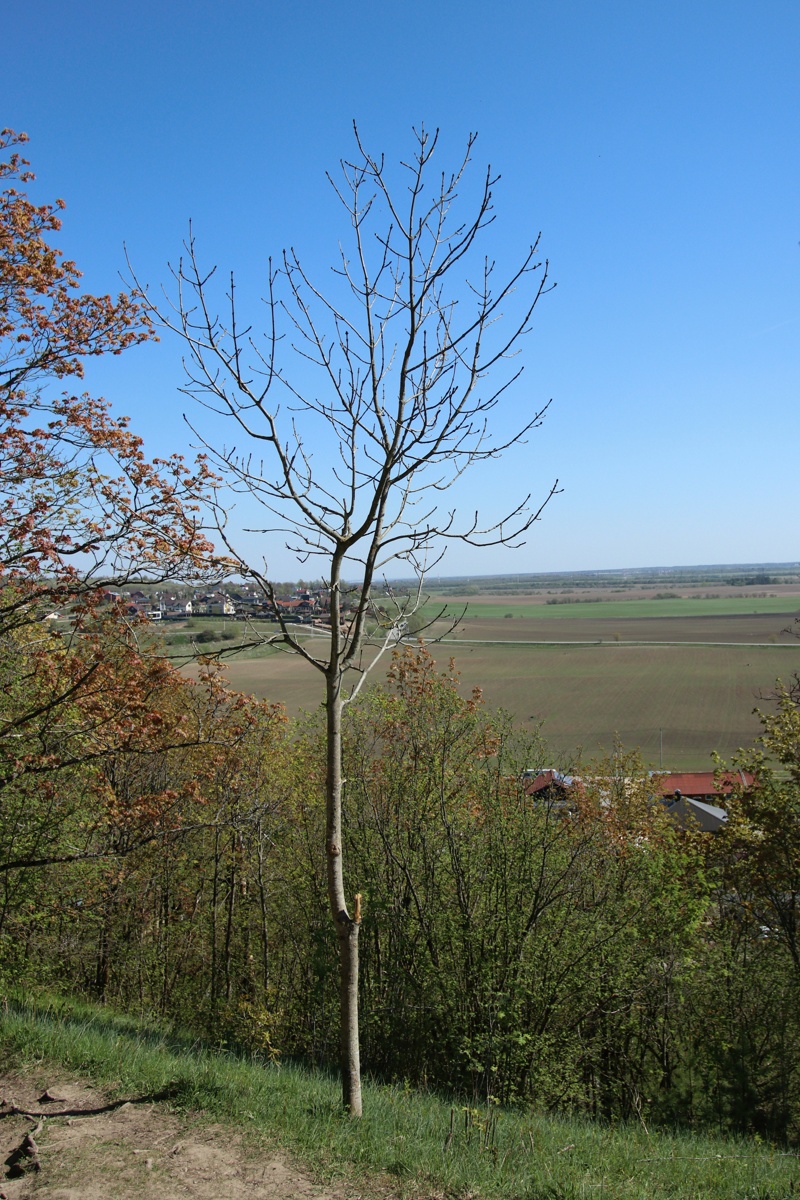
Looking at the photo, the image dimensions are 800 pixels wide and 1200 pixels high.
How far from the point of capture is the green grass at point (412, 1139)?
16.0ft

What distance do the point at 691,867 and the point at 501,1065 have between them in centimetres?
842

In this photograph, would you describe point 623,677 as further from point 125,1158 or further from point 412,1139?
point 125,1158

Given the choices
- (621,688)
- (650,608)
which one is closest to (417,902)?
(621,688)

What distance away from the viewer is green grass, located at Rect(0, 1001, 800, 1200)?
4863 mm

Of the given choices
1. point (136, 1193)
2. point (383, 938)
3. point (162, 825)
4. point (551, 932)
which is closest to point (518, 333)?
point (136, 1193)

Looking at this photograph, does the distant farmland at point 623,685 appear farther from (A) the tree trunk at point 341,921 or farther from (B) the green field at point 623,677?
(A) the tree trunk at point 341,921

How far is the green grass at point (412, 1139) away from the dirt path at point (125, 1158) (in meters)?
0.21

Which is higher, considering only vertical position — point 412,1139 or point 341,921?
point 341,921

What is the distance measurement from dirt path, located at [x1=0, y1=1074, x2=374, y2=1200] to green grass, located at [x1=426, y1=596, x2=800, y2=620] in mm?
118542

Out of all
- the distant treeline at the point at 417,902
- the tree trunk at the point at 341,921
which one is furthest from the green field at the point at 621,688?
the tree trunk at the point at 341,921

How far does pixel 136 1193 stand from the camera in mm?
4438

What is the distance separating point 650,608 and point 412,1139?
155 meters

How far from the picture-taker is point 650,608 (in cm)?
15288

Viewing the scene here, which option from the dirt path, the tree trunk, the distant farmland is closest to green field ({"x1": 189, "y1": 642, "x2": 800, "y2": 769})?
the distant farmland
